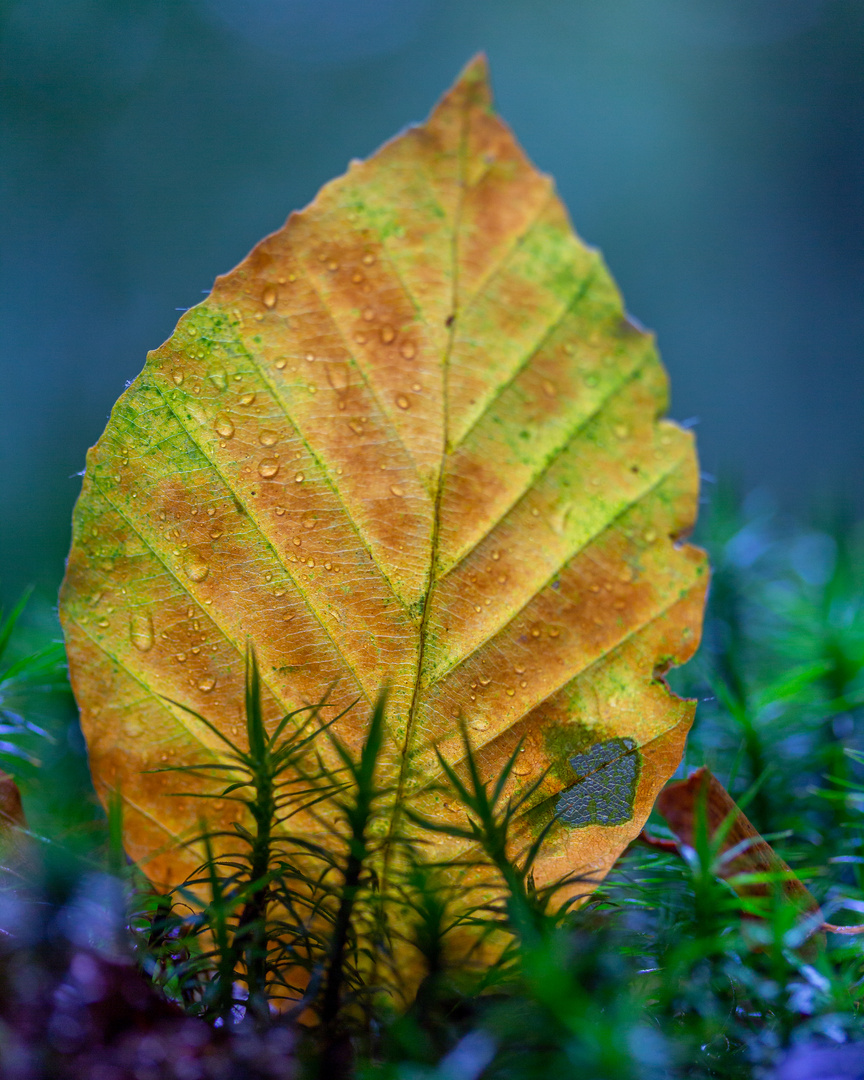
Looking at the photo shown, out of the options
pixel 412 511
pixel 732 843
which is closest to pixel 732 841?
pixel 732 843

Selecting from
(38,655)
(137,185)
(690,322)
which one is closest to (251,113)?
(137,185)

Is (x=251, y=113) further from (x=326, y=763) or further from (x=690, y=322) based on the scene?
(x=326, y=763)

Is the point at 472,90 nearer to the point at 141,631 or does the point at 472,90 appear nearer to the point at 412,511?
the point at 412,511

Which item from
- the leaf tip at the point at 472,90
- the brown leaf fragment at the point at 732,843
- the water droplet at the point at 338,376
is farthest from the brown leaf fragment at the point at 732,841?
Result: the leaf tip at the point at 472,90

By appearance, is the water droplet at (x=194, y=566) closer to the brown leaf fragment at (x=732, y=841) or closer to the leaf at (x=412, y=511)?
the leaf at (x=412, y=511)

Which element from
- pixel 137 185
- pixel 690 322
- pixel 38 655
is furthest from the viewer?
pixel 690 322

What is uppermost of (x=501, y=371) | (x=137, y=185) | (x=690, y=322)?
(x=137, y=185)
